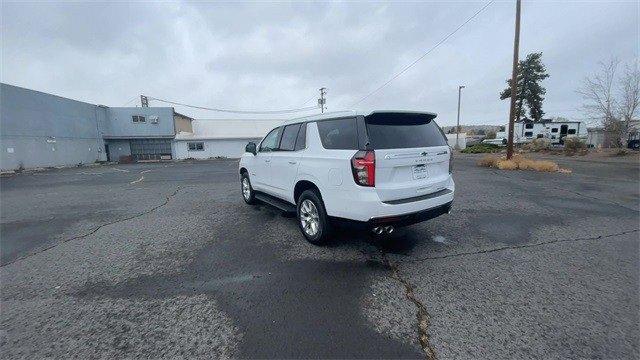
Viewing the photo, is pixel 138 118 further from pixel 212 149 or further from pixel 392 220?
pixel 392 220

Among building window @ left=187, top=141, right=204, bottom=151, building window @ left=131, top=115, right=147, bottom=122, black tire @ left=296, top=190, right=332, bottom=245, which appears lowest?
black tire @ left=296, top=190, right=332, bottom=245

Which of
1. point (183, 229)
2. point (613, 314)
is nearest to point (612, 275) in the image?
point (613, 314)

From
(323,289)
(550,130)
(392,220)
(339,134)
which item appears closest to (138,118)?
(339,134)

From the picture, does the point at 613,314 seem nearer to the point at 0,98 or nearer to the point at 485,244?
the point at 485,244

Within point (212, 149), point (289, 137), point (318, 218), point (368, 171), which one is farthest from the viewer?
point (212, 149)

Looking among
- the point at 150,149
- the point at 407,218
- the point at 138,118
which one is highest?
the point at 138,118

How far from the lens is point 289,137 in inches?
191

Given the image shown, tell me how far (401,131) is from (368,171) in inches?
34.5

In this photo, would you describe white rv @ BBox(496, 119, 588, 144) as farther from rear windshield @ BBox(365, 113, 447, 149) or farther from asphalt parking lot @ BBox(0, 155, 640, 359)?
rear windshield @ BBox(365, 113, 447, 149)

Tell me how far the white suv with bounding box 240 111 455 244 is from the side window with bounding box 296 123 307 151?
0.02m

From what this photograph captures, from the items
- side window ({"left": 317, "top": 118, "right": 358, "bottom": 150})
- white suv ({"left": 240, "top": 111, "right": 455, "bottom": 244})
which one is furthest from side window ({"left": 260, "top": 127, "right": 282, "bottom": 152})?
side window ({"left": 317, "top": 118, "right": 358, "bottom": 150})

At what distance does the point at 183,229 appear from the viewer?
17.0ft

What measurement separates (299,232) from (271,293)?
188 cm

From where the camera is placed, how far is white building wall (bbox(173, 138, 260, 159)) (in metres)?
35.1
